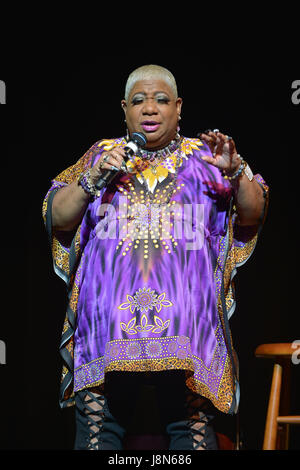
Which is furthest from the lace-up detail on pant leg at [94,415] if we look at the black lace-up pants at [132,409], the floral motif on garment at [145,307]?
the floral motif on garment at [145,307]

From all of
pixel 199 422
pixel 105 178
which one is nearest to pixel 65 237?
pixel 105 178

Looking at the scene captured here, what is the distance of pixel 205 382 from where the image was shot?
191cm

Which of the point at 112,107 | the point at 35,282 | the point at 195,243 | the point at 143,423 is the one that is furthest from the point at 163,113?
the point at 143,423

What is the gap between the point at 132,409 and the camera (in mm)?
1944

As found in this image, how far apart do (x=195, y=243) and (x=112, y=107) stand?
3.35 ft

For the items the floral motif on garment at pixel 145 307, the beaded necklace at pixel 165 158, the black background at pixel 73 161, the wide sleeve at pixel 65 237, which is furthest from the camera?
the black background at pixel 73 161

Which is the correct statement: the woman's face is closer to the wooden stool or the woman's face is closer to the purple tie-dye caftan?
the purple tie-dye caftan

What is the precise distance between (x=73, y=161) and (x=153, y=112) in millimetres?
855

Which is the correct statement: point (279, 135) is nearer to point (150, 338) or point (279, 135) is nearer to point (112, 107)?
point (112, 107)

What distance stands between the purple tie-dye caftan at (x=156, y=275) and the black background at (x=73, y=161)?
663 millimetres

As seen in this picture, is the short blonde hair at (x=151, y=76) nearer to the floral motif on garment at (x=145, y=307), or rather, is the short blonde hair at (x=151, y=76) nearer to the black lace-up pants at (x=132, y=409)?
the floral motif on garment at (x=145, y=307)

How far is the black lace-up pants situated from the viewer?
6.24 ft

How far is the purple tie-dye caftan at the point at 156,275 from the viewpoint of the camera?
1889 millimetres

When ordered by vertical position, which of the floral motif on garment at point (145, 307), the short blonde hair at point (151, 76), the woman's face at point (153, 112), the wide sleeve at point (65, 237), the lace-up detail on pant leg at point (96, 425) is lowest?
the lace-up detail on pant leg at point (96, 425)
